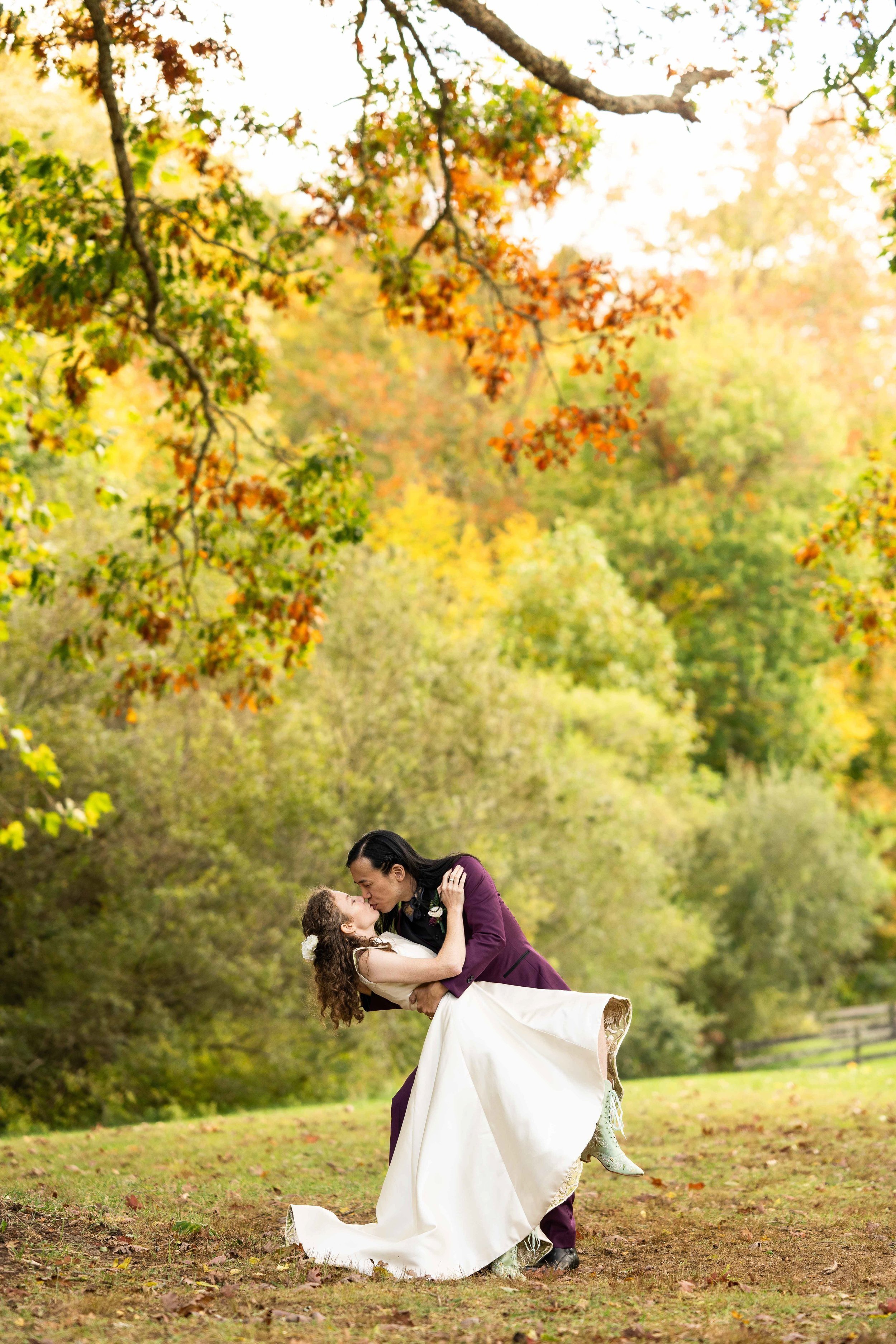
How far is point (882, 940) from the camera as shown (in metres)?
36.5

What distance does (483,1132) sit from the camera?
18.2ft

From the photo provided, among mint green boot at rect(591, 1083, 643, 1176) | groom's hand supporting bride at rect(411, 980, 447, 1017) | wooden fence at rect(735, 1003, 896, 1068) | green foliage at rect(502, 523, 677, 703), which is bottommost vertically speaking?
wooden fence at rect(735, 1003, 896, 1068)

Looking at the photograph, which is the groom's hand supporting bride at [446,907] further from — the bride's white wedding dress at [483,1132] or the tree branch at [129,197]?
the tree branch at [129,197]

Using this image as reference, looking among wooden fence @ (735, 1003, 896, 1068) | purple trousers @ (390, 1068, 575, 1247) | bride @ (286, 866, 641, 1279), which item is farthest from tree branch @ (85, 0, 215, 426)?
wooden fence @ (735, 1003, 896, 1068)

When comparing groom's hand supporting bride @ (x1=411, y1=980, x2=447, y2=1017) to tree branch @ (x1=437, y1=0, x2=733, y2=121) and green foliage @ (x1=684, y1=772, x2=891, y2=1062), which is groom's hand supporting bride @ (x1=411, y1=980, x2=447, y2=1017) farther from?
green foliage @ (x1=684, y1=772, x2=891, y2=1062)

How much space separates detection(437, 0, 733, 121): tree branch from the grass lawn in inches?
250

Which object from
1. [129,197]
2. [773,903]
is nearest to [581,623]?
[773,903]

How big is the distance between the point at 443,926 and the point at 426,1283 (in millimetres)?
1444

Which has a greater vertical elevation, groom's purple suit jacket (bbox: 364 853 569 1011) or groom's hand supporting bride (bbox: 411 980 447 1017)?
groom's purple suit jacket (bbox: 364 853 569 1011)

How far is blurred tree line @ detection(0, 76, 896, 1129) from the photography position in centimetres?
1592

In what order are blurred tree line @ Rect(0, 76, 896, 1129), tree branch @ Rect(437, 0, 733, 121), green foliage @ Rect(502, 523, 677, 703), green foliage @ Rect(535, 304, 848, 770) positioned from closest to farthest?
tree branch @ Rect(437, 0, 733, 121), blurred tree line @ Rect(0, 76, 896, 1129), green foliage @ Rect(502, 523, 677, 703), green foliage @ Rect(535, 304, 848, 770)

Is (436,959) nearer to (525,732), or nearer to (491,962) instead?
(491,962)

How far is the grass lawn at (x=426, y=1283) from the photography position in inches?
180

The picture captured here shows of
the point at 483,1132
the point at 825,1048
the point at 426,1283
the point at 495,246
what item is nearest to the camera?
the point at 426,1283
